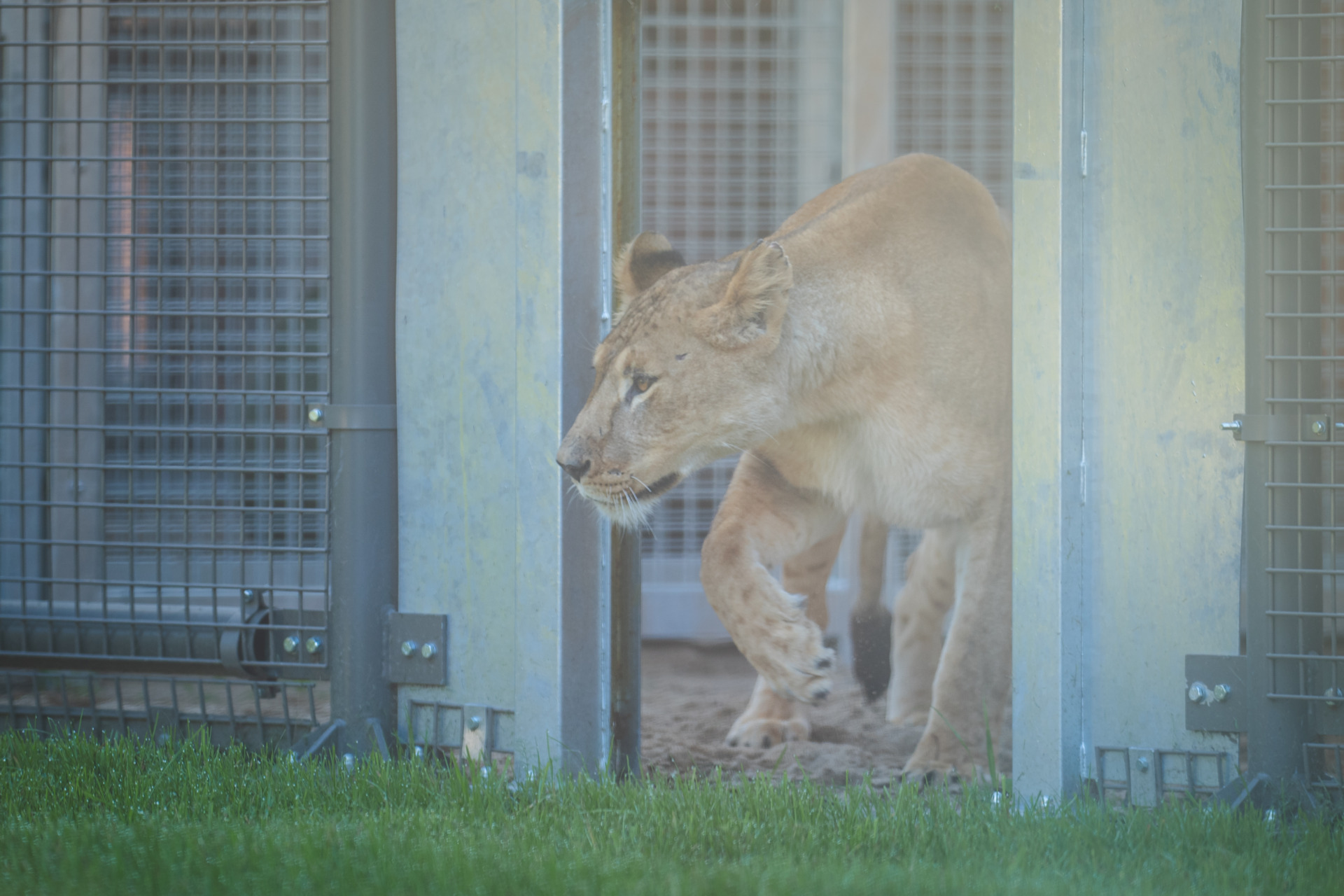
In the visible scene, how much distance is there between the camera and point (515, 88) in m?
3.59

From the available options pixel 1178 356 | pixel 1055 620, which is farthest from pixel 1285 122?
pixel 1055 620

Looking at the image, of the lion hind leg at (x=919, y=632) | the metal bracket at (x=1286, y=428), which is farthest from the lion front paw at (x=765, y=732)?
the metal bracket at (x=1286, y=428)

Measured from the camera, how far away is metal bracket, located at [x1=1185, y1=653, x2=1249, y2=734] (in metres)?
3.14

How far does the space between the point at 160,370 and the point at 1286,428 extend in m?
3.49

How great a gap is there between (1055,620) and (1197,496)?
1.75 ft

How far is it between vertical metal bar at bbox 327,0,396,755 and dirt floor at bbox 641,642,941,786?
1027 millimetres

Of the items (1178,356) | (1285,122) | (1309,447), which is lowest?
(1309,447)

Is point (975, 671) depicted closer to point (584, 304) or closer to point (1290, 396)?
point (1290, 396)

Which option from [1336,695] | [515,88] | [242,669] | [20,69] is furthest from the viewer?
[20,69]

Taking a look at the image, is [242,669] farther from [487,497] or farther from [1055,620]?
[1055,620]

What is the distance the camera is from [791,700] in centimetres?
402

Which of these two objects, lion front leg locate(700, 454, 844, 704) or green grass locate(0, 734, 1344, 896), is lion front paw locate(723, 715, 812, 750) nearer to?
lion front leg locate(700, 454, 844, 704)

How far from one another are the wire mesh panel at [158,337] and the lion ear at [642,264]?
0.97 meters

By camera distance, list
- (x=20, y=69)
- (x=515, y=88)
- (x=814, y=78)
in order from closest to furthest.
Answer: (x=515, y=88), (x=20, y=69), (x=814, y=78)
